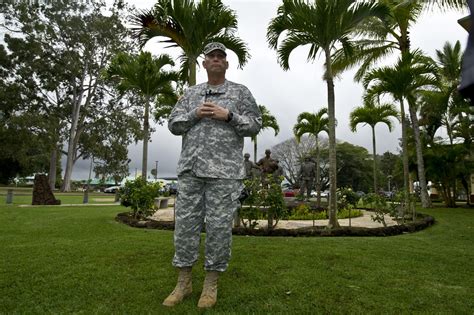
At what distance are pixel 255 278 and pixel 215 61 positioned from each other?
1961 mm

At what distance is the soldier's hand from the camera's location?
2.72m

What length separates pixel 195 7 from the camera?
23.3 ft

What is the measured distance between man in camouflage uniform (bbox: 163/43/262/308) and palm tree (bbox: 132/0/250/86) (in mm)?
4572

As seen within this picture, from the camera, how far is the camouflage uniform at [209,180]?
2.71m

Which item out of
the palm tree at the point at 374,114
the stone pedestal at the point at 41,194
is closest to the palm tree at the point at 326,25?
the palm tree at the point at 374,114

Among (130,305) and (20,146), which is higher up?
(20,146)

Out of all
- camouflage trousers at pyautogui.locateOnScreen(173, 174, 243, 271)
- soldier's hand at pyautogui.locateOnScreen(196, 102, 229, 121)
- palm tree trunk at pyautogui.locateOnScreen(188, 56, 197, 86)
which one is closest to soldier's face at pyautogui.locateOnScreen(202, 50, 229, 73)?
soldier's hand at pyautogui.locateOnScreen(196, 102, 229, 121)

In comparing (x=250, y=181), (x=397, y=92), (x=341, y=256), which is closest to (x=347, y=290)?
(x=341, y=256)

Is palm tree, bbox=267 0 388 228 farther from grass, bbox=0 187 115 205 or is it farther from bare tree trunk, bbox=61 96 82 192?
bare tree trunk, bbox=61 96 82 192

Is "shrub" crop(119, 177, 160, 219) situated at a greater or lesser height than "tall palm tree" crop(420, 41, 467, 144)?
lesser

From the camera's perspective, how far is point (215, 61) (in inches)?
116

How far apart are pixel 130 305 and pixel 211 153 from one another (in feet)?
4.10

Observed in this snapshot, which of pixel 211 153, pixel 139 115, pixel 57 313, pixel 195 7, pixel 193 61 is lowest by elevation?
pixel 57 313

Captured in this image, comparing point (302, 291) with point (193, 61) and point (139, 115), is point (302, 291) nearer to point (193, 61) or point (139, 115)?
point (193, 61)
